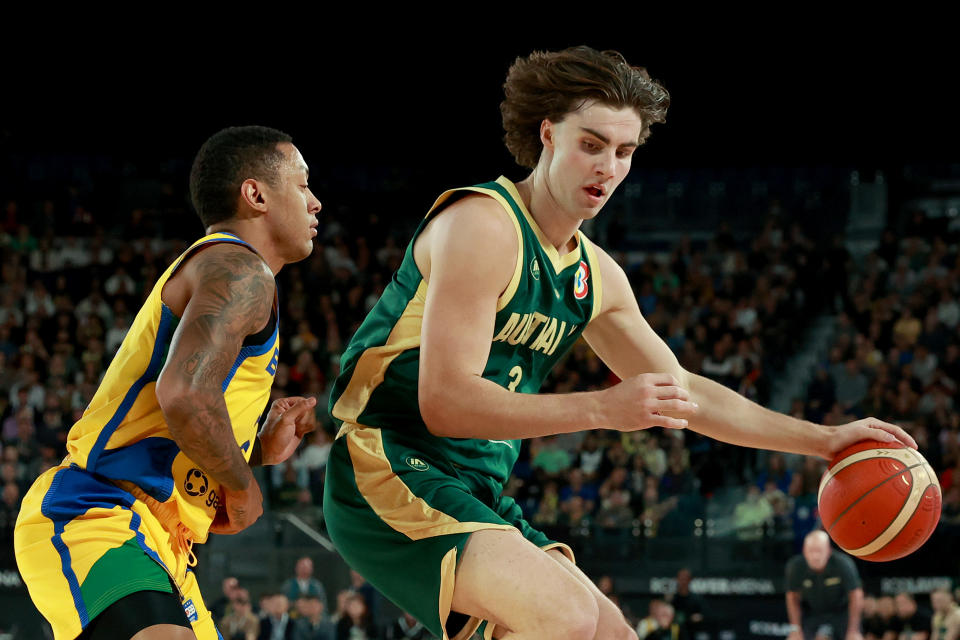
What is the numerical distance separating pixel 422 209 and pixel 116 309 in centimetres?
550

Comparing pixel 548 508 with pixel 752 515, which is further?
pixel 548 508

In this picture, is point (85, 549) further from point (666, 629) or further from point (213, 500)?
point (666, 629)

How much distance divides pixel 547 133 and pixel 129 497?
64.7 inches

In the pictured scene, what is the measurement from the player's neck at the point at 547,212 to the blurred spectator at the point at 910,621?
6.95 metres

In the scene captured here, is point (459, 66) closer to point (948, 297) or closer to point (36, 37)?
point (36, 37)

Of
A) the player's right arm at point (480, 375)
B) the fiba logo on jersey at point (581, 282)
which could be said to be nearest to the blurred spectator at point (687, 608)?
the fiba logo on jersey at point (581, 282)

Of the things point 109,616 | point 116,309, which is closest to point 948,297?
point 116,309

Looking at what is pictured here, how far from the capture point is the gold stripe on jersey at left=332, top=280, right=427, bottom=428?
331 cm

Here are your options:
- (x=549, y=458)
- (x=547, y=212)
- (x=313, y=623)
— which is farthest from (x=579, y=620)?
(x=549, y=458)

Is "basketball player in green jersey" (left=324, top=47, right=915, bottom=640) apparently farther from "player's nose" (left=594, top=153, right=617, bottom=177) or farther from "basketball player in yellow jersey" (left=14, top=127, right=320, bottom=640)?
"basketball player in yellow jersey" (left=14, top=127, right=320, bottom=640)

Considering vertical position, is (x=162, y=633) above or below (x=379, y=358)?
below

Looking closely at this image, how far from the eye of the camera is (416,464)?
3.24 m

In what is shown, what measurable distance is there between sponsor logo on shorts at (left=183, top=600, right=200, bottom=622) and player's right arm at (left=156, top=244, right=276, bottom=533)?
0.33 meters

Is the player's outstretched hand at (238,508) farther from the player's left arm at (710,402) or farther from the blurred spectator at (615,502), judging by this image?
the blurred spectator at (615,502)
